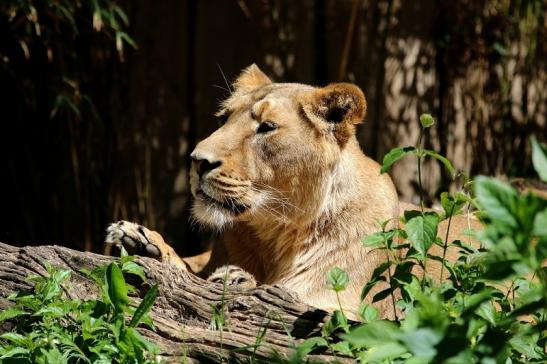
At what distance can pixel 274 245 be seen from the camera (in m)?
4.28

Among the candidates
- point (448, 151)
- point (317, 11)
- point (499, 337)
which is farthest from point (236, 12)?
point (499, 337)

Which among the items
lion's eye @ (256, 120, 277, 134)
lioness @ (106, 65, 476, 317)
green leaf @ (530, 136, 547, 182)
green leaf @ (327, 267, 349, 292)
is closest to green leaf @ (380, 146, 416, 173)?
green leaf @ (327, 267, 349, 292)

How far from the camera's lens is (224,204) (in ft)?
13.4

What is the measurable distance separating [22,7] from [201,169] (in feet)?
6.84

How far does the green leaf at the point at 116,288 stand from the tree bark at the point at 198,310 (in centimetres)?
24

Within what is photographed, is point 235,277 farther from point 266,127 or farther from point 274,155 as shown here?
point 266,127

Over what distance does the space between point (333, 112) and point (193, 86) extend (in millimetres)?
3263

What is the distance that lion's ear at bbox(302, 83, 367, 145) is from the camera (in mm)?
4277

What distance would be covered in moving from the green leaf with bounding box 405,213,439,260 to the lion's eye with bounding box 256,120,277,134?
61.4 inches

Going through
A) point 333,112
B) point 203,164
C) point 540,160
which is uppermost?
point 540,160

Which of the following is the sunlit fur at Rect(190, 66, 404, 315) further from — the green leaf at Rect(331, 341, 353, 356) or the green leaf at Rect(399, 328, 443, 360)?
the green leaf at Rect(399, 328, 443, 360)

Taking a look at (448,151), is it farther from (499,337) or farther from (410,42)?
(499,337)

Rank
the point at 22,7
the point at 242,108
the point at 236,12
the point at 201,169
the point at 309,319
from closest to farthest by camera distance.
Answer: the point at 309,319, the point at 201,169, the point at 242,108, the point at 22,7, the point at 236,12

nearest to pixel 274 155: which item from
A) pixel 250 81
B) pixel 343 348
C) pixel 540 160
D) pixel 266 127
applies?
pixel 266 127
